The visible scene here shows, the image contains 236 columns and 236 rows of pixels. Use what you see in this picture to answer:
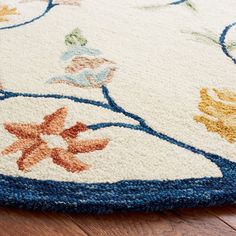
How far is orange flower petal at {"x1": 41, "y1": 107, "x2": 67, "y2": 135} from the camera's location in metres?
0.69

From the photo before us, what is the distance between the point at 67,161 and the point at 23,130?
107mm

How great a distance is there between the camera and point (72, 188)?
60 cm

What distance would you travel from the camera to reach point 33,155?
0.64 metres

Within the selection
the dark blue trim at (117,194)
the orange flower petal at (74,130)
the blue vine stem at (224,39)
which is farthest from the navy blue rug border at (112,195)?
the blue vine stem at (224,39)

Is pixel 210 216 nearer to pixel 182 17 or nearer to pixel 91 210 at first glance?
pixel 91 210

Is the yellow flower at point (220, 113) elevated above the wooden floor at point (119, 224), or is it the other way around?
the yellow flower at point (220, 113)

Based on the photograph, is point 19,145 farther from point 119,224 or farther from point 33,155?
point 119,224

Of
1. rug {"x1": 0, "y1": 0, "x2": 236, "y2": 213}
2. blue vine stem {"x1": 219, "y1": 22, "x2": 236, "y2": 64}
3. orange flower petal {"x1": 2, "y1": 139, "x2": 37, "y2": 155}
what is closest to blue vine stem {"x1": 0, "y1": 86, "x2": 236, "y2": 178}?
rug {"x1": 0, "y1": 0, "x2": 236, "y2": 213}

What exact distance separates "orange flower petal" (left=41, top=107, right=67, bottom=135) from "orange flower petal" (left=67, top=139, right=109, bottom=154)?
0.12 ft

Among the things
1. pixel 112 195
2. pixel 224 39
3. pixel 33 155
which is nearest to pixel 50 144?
pixel 33 155

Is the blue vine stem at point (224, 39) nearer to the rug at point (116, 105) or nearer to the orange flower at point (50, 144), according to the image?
the rug at point (116, 105)

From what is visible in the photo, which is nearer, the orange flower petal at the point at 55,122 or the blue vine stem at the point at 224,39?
the orange flower petal at the point at 55,122

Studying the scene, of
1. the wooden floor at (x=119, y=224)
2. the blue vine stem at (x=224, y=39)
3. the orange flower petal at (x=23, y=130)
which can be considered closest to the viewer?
the wooden floor at (x=119, y=224)

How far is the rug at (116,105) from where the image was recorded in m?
0.61
